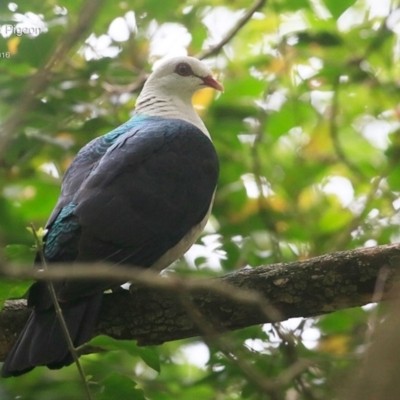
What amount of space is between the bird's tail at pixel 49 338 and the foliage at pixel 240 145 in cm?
20

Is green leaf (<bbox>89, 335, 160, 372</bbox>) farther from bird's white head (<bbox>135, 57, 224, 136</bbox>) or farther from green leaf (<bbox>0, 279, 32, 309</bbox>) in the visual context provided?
bird's white head (<bbox>135, 57, 224, 136</bbox>)

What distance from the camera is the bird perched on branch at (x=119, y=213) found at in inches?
128

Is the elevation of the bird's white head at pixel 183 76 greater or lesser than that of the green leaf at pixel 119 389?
greater

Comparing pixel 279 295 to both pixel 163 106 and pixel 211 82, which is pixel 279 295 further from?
pixel 211 82

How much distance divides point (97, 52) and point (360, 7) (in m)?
2.28

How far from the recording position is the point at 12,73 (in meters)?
4.34

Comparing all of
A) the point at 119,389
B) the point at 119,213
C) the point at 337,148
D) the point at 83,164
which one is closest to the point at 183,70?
the point at 337,148

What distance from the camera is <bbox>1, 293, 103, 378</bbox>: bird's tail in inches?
126

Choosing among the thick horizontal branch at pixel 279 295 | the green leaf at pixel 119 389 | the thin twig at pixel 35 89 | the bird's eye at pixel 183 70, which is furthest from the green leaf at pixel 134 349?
the bird's eye at pixel 183 70

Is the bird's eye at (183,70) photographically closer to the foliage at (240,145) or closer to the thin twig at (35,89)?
the foliage at (240,145)

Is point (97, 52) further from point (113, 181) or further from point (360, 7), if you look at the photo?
point (360, 7)

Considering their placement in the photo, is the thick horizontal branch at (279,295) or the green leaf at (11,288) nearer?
the green leaf at (11,288)

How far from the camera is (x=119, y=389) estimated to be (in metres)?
2.73

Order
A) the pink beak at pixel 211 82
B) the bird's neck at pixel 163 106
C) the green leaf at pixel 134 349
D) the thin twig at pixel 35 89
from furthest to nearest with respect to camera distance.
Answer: the pink beak at pixel 211 82 < the bird's neck at pixel 163 106 < the green leaf at pixel 134 349 < the thin twig at pixel 35 89
